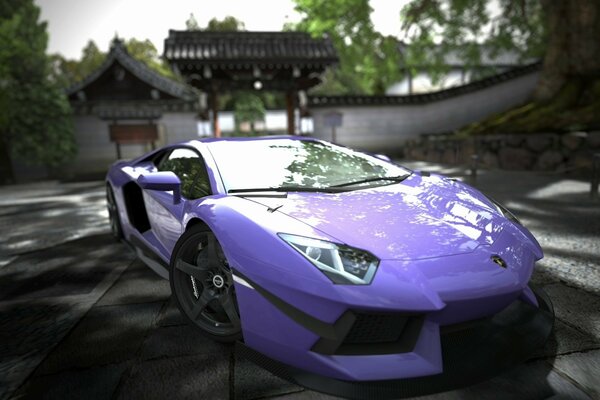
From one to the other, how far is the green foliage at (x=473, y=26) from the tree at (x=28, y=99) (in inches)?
470

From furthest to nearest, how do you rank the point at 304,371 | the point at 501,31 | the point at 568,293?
the point at 501,31
the point at 568,293
the point at 304,371

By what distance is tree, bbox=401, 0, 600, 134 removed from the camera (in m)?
8.84

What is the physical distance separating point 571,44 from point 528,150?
3.49 meters

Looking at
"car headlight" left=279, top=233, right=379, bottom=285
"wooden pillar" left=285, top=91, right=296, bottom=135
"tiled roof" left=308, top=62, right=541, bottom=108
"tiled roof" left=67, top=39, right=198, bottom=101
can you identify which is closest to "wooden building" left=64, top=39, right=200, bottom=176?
"tiled roof" left=67, top=39, right=198, bottom=101

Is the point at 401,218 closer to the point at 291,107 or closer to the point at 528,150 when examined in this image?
the point at 528,150

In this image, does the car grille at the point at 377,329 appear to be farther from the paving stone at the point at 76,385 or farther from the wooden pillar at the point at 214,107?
the wooden pillar at the point at 214,107

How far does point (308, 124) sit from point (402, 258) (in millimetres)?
11787

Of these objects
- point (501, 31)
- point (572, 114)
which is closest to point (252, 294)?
point (572, 114)

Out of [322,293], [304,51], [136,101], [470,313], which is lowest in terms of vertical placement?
[470,313]

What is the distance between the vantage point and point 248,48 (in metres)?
11.2

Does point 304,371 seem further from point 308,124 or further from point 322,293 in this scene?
point 308,124

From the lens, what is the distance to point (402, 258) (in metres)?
1.36

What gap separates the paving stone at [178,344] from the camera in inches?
67.9

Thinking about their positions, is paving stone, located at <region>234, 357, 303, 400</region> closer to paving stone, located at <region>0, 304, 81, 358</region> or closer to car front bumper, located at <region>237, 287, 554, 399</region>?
car front bumper, located at <region>237, 287, 554, 399</region>
